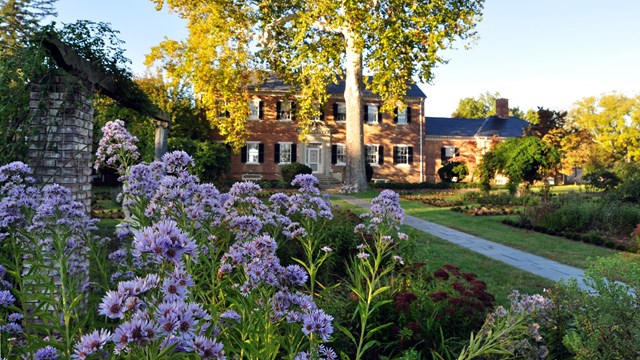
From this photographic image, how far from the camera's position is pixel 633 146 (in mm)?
51312

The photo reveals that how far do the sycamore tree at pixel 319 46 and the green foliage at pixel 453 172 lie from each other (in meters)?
11.9

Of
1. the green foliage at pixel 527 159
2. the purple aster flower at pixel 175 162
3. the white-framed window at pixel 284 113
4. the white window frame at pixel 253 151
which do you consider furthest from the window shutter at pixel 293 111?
the purple aster flower at pixel 175 162

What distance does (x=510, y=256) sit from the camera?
920 cm

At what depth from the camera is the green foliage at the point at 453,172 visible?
33.8 meters

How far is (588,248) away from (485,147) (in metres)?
27.9

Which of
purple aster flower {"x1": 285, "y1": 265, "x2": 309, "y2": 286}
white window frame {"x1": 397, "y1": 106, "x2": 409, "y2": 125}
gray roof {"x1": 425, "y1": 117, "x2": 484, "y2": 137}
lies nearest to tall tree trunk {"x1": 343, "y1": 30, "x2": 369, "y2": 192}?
white window frame {"x1": 397, "y1": 106, "x2": 409, "y2": 125}

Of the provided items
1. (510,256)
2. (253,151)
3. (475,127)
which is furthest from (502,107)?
(510,256)

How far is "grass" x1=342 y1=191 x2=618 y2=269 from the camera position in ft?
31.1

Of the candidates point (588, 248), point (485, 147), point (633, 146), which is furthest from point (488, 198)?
point (633, 146)

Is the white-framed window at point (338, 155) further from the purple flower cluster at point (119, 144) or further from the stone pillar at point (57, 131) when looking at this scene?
the purple flower cluster at point (119, 144)

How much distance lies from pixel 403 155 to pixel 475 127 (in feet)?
30.3

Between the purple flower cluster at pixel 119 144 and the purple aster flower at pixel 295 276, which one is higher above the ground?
the purple flower cluster at pixel 119 144

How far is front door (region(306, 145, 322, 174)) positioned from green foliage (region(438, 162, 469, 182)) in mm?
9495

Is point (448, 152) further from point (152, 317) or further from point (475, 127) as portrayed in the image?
point (152, 317)
